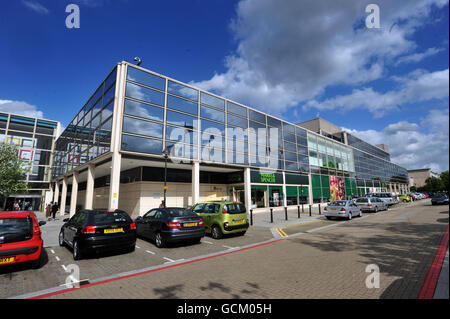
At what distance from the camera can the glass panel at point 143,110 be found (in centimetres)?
1808

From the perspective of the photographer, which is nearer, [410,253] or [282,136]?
[410,253]

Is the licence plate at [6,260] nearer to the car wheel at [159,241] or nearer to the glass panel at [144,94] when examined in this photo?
the car wheel at [159,241]

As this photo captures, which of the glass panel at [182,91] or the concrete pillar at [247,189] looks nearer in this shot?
the glass panel at [182,91]

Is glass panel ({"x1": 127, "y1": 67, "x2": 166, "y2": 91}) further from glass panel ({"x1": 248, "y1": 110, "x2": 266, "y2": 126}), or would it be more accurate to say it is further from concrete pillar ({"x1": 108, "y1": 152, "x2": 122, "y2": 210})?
glass panel ({"x1": 248, "y1": 110, "x2": 266, "y2": 126})

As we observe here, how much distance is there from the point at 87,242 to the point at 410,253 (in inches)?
387

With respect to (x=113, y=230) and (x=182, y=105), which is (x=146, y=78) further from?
(x=113, y=230)

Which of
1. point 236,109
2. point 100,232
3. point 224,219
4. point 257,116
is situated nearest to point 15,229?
point 100,232

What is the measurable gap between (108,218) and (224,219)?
15.5 feet

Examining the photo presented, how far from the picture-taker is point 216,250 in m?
8.08

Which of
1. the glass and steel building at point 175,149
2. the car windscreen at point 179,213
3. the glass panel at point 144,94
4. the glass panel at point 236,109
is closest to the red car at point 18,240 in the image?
the car windscreen at point 179,213

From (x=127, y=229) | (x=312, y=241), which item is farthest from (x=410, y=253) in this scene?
(x=127, y=229)

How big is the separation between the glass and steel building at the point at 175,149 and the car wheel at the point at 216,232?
712 cm

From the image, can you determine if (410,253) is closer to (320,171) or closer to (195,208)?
(195,208)

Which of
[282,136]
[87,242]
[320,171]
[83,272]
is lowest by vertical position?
[83,272]
